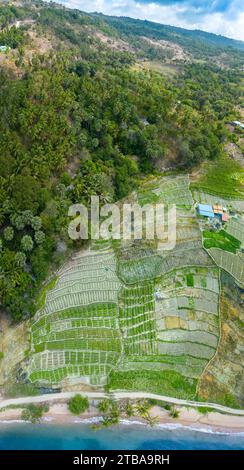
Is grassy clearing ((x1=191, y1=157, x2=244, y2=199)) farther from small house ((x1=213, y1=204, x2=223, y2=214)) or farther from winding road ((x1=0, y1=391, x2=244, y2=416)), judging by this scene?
winding road ((x1=0, y1=391, x2=244, y2=416))

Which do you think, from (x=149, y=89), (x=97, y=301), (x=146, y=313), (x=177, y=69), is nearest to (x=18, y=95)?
(x=149, y=89)

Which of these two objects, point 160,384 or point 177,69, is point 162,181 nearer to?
point 160,384

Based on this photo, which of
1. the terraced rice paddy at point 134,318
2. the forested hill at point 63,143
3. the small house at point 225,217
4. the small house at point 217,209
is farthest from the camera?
the small house at point 217,209

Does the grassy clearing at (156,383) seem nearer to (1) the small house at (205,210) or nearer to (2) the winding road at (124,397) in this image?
(2) the winding road at (124,397)

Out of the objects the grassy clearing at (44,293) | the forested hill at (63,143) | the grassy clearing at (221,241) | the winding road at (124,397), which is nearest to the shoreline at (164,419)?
the winding road at (124,397)

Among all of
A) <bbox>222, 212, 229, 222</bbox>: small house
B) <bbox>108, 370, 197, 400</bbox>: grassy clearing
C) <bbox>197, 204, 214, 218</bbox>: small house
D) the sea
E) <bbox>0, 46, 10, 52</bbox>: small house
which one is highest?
<bbox>0, 46, 10, 52</bbox>: small house

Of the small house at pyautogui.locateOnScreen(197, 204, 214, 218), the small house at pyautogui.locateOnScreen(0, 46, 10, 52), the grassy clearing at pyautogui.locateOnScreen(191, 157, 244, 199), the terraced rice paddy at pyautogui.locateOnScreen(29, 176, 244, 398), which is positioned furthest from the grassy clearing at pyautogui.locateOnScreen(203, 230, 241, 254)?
the small house at pyautogui.locateOnScreen(0, 46, 10, 52)
